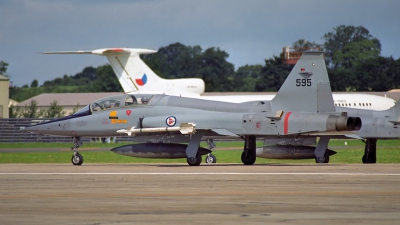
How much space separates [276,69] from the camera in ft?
324

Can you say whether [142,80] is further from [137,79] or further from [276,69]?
[276,69]

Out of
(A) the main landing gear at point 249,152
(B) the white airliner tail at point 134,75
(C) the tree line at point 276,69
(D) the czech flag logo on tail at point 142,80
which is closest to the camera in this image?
(A) the main landing gear at point 249,152

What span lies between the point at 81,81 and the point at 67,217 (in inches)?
5717

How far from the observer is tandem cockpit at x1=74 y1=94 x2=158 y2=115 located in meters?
25.5

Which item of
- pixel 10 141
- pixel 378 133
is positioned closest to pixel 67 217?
pixel 378 133

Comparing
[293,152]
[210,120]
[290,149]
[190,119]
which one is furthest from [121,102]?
[293,152]

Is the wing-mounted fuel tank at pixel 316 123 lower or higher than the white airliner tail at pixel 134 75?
lower

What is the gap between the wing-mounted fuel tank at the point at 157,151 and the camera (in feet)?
78.9

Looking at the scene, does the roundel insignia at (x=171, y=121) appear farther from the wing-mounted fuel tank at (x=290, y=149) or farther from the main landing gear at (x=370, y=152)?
the main landing gear at (x=370, y=152)

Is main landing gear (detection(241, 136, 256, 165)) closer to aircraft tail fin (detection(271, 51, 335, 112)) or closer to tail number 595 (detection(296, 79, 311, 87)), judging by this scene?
aircraft tail fin (detection(271, 51, 335, 112))

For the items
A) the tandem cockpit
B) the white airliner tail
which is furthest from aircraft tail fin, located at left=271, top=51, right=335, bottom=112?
the white airliner tail

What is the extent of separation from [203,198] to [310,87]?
421 inches

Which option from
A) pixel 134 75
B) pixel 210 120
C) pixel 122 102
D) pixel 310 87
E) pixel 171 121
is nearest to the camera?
pixel 310 87

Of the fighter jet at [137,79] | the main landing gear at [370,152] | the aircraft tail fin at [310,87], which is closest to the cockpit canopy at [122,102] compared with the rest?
the aircraft tail fin at [310,87]
